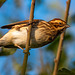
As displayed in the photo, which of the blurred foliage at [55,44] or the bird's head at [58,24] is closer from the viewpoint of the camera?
the blurred foliage at [55,44]

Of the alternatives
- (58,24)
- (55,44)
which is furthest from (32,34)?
(58,24)

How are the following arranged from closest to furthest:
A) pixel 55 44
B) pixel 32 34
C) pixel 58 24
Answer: pixel 32 34 → pixel 55 44 → pixel 58 24

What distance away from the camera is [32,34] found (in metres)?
3.48

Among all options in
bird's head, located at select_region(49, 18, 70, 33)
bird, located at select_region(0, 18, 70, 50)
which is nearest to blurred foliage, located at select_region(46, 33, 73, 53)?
bird, located at select_region(0, 18, 70, 50)

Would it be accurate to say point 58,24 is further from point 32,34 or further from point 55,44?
point 32,34

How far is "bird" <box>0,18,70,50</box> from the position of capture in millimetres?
3506

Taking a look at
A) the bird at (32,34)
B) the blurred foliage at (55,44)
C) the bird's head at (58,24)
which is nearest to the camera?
the bird at (32,34)

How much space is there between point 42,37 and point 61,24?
64 cm

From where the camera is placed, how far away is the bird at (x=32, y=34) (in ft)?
11.5

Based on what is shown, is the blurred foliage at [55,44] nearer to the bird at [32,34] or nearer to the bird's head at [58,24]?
the bird at [32,34]

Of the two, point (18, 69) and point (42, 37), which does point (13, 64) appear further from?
point (42, 37)

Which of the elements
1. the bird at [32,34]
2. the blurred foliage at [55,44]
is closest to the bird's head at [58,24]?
the bird at [32,34]

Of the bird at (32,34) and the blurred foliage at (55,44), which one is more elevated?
the bird at (32,34)

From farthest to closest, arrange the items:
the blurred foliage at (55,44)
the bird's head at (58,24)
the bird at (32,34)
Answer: the bird's head at (58,24), the blurred foliage at (55,44), the bird at (32,34)
